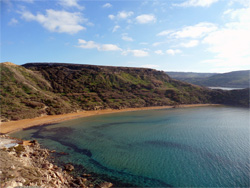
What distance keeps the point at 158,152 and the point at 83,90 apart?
234 feet

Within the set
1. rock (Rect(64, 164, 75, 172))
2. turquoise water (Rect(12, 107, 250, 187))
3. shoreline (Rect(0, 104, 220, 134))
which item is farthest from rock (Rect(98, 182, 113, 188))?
shoreline (Rect(0, 104, 220, 134))

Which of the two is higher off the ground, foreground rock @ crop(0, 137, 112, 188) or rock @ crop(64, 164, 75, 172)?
foreground rock @ crop(0, 137, 112, 188)

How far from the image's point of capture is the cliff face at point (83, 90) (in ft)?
207

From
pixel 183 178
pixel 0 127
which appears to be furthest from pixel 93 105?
pixel 183 178

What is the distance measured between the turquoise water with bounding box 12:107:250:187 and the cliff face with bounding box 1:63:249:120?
20861mm

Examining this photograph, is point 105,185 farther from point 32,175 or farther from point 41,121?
point 41,121

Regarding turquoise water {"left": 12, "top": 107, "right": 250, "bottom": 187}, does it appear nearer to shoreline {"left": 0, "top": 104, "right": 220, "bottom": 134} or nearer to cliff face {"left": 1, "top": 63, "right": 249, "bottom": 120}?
shoreline {"left": 0, "top": 104, "right": 220, "bottom": 134}

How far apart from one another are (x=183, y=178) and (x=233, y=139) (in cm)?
2185

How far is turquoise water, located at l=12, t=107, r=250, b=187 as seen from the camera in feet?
71.9

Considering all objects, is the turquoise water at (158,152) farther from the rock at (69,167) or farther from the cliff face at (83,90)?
the cliff face at (83,90)

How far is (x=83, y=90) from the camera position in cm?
9262

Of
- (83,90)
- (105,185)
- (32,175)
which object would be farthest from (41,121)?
(105,185)

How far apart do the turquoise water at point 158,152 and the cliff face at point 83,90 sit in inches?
821

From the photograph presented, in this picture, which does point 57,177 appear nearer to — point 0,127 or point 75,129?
point 75,129
